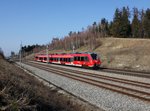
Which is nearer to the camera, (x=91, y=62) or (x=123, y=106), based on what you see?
(x=123, y=106)

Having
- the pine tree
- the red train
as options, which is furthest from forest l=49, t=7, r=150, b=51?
the red train

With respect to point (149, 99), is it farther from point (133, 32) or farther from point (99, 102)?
point (133, 32)

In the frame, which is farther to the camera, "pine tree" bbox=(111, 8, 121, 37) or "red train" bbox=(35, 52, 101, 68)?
"pine tree" bbox=(111, 8, 121, 37)

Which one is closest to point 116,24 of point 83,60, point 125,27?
point 125,27

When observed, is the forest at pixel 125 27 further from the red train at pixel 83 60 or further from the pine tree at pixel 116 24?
the red train at pixel 83 60

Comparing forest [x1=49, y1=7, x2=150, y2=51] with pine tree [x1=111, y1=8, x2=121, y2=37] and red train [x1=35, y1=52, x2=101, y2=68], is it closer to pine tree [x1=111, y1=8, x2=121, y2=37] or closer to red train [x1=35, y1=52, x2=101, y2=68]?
pine tree [x1=111, y1=8, x2=121, y2=37]

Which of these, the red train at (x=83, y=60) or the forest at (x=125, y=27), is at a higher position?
the forest at (x=125, y=27)

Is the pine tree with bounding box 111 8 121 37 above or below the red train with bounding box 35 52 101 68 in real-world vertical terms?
above

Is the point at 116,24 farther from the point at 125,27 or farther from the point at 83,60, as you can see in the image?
the point at 83,60

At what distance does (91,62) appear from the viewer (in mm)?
42969

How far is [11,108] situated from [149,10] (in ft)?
381

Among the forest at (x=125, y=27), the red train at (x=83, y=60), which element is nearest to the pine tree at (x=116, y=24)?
the forest at (x=125, y=27)

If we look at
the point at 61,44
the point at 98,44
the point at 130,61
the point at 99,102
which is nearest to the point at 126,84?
the point at 99,102

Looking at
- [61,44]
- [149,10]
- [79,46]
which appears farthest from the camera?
[61,44]
